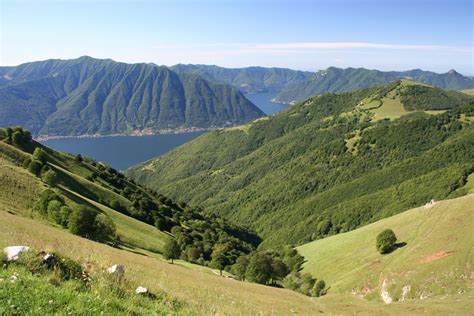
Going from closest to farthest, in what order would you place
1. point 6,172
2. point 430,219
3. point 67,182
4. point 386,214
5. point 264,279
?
point 6,172 < point 264,279 < point 430,219 < point 67,182 < point 386,214

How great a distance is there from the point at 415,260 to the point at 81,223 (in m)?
51.5

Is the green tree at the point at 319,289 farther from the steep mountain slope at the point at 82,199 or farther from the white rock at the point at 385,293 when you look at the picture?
the steep mountain slope at the point at 82,199

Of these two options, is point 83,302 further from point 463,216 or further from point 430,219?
point 430,219

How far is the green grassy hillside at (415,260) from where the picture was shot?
4738cm

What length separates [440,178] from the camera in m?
162

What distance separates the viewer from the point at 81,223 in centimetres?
5003

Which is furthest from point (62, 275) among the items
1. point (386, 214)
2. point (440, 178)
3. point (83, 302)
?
point (440, 178)

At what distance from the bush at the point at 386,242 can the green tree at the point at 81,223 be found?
5199 cm

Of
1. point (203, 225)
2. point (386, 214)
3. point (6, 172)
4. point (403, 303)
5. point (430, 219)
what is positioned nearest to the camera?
point (403, 303)

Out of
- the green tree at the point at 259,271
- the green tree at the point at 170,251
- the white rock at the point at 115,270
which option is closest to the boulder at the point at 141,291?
the white rock at the point at 115,270

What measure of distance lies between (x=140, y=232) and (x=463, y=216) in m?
60.1

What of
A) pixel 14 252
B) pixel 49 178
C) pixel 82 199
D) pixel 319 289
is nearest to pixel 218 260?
pixel 319 289

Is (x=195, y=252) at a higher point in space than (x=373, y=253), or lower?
lower

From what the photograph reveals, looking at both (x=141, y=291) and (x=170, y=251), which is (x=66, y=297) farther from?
(x=170, y=251)
